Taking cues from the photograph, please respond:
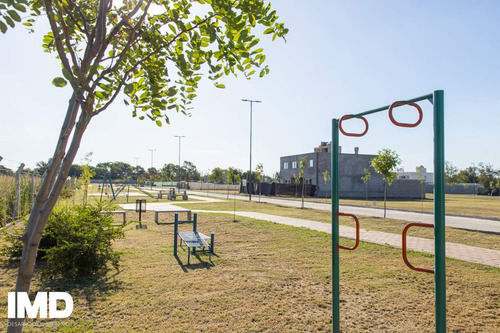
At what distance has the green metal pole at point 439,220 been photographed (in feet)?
9.11

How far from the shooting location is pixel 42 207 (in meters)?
1.87

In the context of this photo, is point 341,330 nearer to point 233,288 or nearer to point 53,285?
point 233,288

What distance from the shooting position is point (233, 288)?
17.0 feet

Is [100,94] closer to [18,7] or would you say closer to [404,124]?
[18,7]

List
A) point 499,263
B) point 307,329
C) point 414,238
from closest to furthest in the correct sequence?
point 307,329 → point 499,263 → point 414,238

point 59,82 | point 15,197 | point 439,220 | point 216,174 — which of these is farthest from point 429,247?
point 216,174

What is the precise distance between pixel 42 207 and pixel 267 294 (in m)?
3.81

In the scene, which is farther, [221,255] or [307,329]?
[221,255]

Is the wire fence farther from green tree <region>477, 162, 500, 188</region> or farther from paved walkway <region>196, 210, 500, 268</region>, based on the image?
green tree <region>477, 162, 500, 188</region>

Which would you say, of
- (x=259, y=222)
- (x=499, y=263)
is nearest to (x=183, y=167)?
(x=259, y=222)

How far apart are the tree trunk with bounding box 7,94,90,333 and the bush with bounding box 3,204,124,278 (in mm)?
3813

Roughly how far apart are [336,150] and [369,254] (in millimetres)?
4804

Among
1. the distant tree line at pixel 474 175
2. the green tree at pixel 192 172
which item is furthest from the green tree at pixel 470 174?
the green tree at pixel 192 172

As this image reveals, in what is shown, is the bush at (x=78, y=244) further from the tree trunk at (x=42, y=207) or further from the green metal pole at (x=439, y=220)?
the green metal pole at (x=439, y=220)
